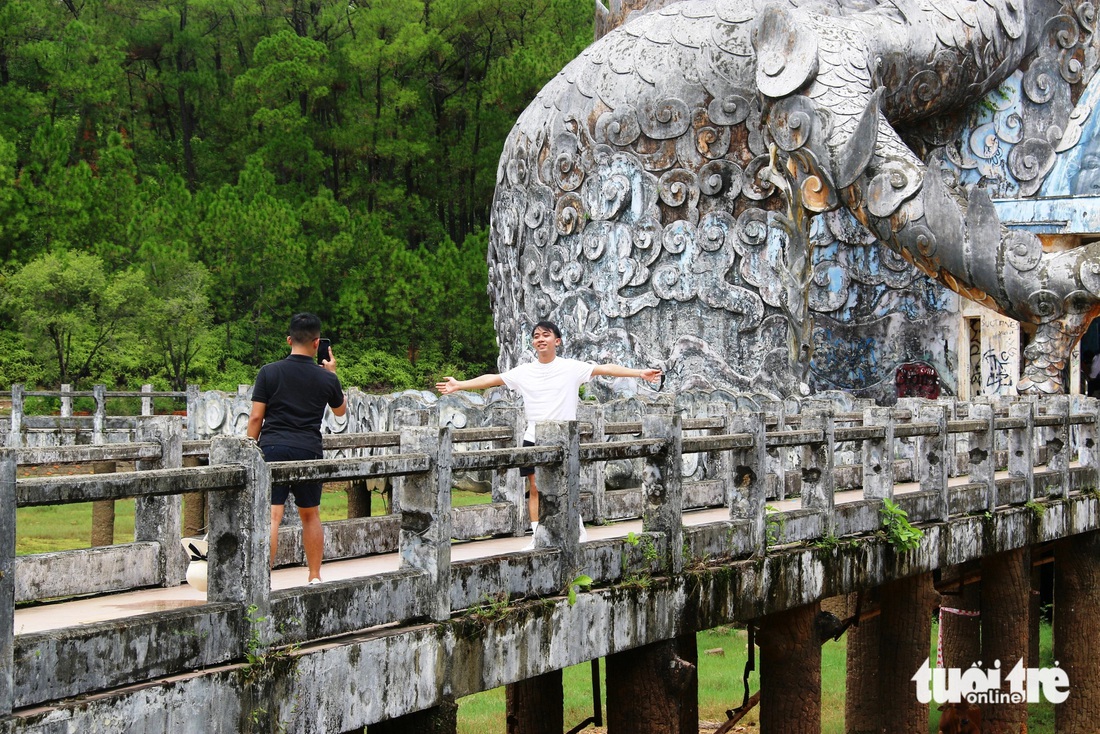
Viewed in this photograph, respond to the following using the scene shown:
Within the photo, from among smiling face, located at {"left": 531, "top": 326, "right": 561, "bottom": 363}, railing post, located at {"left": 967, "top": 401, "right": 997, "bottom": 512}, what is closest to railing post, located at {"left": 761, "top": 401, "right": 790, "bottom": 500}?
railing post, located at {"left": 967, "top": 401, "right": 997, "bottom": 512}

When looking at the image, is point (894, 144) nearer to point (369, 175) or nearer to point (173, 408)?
point (173, 408)

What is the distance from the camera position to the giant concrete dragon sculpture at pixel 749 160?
59.8ft

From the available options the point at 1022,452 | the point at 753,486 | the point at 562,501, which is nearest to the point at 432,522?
the point at 562,501

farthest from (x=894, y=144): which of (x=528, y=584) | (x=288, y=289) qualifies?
(x=288, y=289)

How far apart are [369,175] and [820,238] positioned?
1061 inches

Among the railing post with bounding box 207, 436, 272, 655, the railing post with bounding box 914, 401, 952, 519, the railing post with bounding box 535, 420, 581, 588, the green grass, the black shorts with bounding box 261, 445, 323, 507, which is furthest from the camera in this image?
the green grass

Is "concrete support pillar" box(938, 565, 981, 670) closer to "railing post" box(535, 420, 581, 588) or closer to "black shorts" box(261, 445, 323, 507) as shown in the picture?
"railing post" box(535, 420, 581, 588)

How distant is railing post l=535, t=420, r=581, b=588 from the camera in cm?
658

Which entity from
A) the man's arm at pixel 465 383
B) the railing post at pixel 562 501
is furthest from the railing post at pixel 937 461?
the railing post at pixel 562 501

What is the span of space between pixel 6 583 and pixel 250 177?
36419 millimetres

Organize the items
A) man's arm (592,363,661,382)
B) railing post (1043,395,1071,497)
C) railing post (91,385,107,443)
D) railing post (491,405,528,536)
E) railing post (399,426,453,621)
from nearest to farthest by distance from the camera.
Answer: railing post (399,426,453,621) < man's arm (592,363,661,382) < railing post (491,405,528,536) < railing post (1043,395,1071,497) < railing post (91,385,107,443)

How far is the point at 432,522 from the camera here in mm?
5855

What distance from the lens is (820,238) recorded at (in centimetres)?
1995

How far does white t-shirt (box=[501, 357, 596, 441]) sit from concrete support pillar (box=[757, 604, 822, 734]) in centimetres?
233
